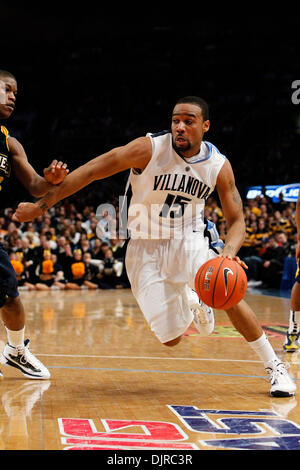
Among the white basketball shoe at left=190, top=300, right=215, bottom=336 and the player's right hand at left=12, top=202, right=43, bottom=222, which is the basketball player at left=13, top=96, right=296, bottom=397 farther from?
the player's right hand at left=12, top=202, right=43, bottom=222

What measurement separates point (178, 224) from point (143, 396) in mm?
1298

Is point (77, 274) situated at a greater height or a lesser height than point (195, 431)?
greater

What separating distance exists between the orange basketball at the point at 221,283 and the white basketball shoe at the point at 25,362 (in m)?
1.54

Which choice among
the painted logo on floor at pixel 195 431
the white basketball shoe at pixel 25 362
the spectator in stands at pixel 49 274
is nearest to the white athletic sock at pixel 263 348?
the painted logo on floor at pixel 195 431

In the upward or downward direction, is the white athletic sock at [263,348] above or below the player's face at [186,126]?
below

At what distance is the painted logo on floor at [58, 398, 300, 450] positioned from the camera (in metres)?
2.93

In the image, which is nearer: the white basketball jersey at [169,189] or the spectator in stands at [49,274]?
the white basketball jersey at [169,189]

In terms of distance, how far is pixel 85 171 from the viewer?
3896 millimetres

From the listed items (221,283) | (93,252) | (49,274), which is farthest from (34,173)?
(93,252)

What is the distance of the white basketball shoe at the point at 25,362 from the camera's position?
4629 millimetres

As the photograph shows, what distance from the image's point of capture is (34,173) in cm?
436

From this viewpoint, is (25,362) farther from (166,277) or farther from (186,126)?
(186,126)

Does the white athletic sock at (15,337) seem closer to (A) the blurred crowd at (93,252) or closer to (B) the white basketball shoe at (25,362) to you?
(B) the white basketball shoe at (25,362)

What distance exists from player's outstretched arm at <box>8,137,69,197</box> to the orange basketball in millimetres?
1147
